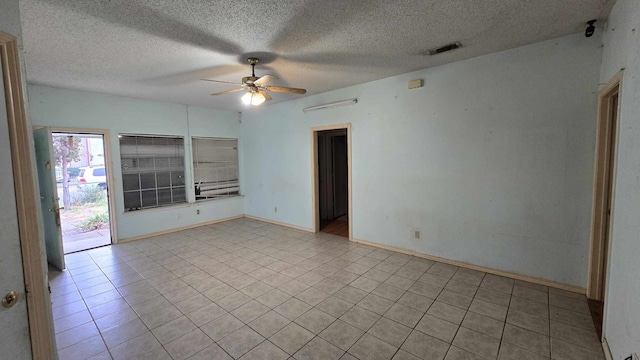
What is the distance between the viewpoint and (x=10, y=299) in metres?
1.12

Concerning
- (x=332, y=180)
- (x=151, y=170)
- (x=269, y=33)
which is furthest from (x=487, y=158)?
(x=151, y=170)

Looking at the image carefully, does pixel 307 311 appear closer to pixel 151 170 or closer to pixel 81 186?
pixel 151 170

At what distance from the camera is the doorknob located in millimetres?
1101

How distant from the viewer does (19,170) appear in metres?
1.19

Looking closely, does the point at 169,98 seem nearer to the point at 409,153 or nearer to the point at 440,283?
the point at 409,153

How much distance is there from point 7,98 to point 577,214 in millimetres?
4321

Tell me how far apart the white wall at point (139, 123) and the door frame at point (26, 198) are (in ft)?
12.2

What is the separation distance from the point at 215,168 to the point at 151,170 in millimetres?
1293

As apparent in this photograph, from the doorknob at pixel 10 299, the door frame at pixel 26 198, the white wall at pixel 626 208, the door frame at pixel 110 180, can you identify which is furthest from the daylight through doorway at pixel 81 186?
the white wall at pixel 626 208

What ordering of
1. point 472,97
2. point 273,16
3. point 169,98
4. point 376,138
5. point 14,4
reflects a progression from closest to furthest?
point 14,4
point 273,16
point 472,97
point 376,138
point 169,98

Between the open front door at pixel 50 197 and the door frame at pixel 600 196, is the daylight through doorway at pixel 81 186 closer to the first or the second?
the open front door at pixel 50 197

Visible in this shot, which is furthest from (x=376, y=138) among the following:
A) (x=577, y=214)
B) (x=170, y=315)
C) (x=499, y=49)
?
(x=170, y=315)

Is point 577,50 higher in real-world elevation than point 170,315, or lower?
higher

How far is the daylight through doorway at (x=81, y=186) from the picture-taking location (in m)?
6.00
